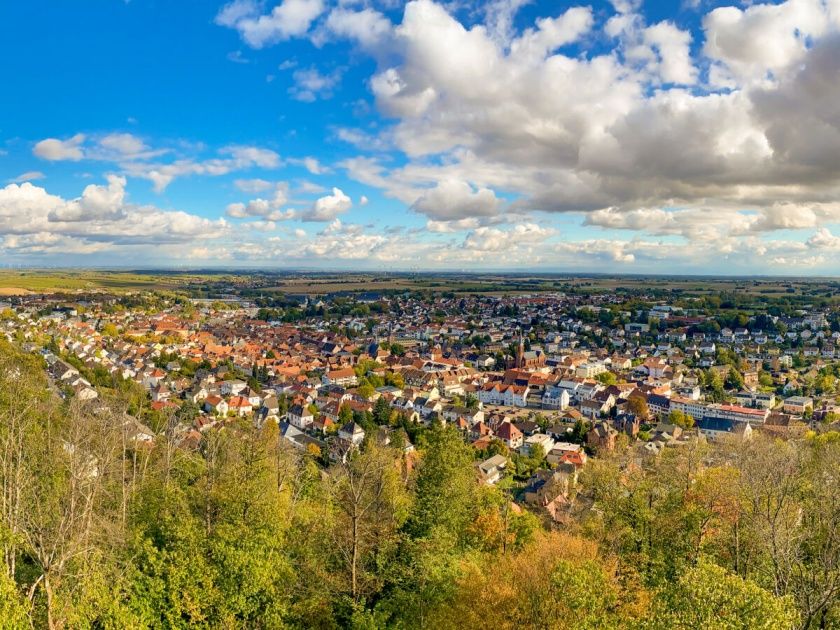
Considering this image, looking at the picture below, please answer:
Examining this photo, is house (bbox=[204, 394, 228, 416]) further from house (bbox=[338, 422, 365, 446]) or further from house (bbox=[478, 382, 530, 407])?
house (bbox=[478, 382, 530, 407])

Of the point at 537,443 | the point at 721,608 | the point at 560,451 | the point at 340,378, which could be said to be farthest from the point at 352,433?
the point at 721,608

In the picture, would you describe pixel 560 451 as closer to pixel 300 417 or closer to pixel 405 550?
pixel 300 417

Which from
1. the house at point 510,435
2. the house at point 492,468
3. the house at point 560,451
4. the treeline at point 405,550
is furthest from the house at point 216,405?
the treeline at point 405,550

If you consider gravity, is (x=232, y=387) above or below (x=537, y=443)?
above

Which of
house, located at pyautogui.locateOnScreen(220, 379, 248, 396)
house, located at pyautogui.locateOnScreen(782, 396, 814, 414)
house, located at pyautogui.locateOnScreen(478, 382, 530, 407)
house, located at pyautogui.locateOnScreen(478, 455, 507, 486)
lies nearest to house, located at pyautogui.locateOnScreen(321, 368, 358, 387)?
house, located at pyautogui.locateOnScreen(220, 379, 248, 396)

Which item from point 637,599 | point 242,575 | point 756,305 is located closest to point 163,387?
point 242,575

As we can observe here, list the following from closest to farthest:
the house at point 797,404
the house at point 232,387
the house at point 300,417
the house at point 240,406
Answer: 1. the house at point 300,417
2. the house at point 240,406
3. the house at point 797,404
4. the house at point 232,387

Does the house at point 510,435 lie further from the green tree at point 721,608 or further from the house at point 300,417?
the green tree at point 721,608

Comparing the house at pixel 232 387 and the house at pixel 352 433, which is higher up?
the house at pixel 232 387

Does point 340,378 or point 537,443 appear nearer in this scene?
point 537,443
